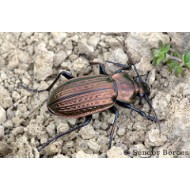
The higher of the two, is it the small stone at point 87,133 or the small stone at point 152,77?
the small stone at point 152,77

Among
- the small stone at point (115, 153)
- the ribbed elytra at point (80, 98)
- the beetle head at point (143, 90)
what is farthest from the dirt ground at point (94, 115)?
the ribbed elytra at point (80, 98)

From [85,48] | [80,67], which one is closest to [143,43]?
[85,48]

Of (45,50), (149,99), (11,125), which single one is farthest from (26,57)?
(149,99)

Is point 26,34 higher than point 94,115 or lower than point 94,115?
higher

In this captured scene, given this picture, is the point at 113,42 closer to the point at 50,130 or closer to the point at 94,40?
the point at 94,40

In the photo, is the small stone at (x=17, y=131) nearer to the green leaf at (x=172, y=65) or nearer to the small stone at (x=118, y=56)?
the small stone at (x=118, y=56)

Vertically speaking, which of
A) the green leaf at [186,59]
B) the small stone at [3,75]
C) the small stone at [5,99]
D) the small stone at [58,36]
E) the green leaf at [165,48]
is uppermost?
the small stone at [58,36]

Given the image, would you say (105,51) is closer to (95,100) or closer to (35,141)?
(95,100)

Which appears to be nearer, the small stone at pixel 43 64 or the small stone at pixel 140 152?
the small stone at pixel 140 152
